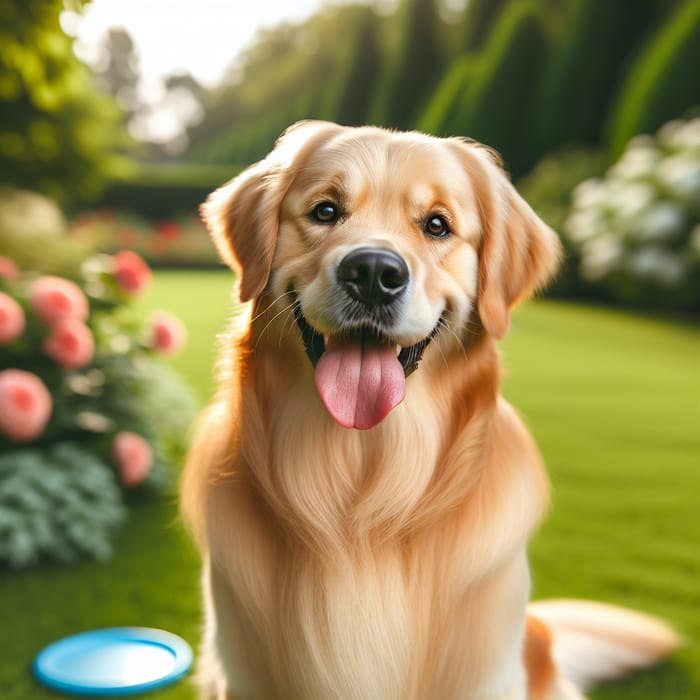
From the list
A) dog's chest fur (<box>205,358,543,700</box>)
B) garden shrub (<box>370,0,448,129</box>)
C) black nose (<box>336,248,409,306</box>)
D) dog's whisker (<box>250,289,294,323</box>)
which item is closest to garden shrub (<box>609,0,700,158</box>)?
garden shrub (<box>370,0,448,129</box>)

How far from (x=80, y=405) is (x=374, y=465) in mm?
2424

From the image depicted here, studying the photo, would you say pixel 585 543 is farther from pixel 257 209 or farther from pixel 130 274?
pixel 257 209

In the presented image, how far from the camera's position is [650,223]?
10.9 meters

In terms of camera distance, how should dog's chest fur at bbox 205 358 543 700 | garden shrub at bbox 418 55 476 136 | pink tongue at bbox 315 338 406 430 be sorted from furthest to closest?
garden shrub at bbox 418 55 476 136 → dog's chest fur at bbox 205 358 543 700 → pink tongue at bbox 315 338 406 430

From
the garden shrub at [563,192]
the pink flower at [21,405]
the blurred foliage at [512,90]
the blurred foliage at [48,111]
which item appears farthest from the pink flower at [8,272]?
the blurred foliage at [512,90]

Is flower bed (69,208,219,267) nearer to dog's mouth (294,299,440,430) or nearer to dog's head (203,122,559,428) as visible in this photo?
dog's head (203,122,559,428)

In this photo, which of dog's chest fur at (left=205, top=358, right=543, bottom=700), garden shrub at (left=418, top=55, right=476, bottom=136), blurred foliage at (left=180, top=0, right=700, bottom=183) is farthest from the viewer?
garden shrub at (left=418, top=55, right=476, bottom=136)

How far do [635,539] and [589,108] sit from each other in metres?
12.1

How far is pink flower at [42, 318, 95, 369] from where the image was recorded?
383cm

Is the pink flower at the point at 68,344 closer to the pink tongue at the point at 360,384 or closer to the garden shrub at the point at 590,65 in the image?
the pink tongue at the point at 360,384

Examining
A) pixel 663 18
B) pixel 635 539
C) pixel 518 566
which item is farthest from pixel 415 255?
pixel 663 18

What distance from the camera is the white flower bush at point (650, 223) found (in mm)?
10781

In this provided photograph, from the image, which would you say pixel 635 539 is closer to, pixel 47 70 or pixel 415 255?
pixel 415 255

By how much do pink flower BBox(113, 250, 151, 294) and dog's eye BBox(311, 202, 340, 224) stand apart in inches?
102
